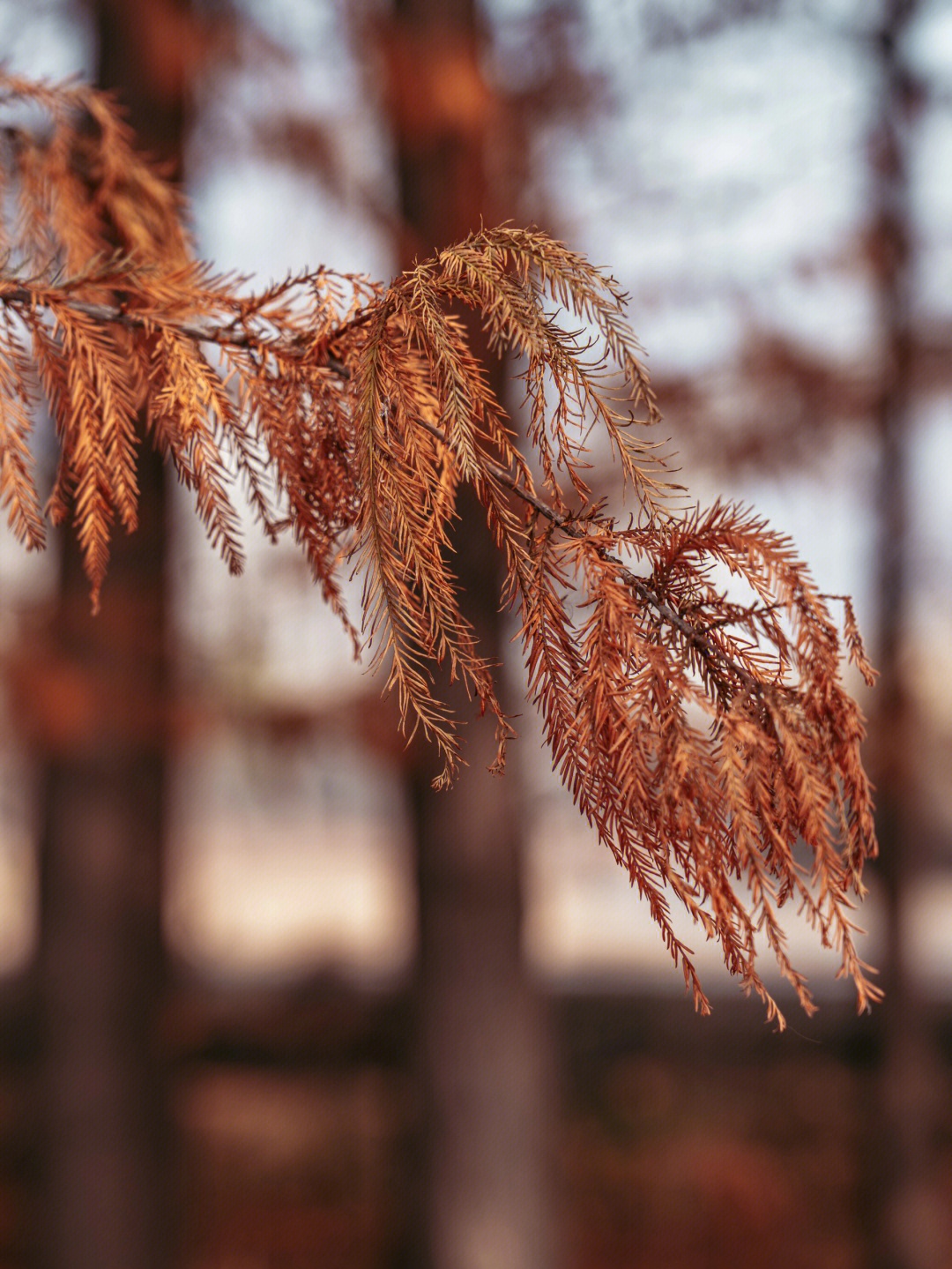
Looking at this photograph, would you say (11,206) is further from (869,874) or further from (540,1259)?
(869,874)

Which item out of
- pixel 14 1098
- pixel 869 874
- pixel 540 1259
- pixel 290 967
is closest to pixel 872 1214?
pixel 869 874

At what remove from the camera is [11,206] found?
183 cm

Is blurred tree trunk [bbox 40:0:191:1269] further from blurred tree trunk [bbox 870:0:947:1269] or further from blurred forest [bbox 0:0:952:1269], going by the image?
blurred tree trunk [bbox 870:0:947:1269]

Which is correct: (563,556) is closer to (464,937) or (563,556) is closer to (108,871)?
(464,937)

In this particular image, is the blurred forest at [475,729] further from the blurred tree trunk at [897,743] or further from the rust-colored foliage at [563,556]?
the rust-colored foliage at [563,556]

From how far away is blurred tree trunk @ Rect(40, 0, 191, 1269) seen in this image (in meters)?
4.32

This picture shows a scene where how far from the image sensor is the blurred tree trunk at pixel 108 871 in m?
4.32

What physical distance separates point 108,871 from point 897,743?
3462 millimetres

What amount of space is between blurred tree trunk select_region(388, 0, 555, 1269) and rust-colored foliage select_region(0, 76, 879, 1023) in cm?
277

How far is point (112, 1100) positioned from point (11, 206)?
3746mm

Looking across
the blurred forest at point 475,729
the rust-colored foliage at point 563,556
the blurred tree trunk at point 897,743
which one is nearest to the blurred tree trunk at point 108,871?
the blurred forest at point 475,729

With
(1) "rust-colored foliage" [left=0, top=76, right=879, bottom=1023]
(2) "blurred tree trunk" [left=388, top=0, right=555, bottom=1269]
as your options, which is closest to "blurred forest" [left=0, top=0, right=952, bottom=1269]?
(2) "blurred tree trunk" [left=388, top=0, right=555, bottom=1269]

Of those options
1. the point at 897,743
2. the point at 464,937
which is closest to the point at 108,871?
the point at 464,937

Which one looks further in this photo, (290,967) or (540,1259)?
(290,967)
